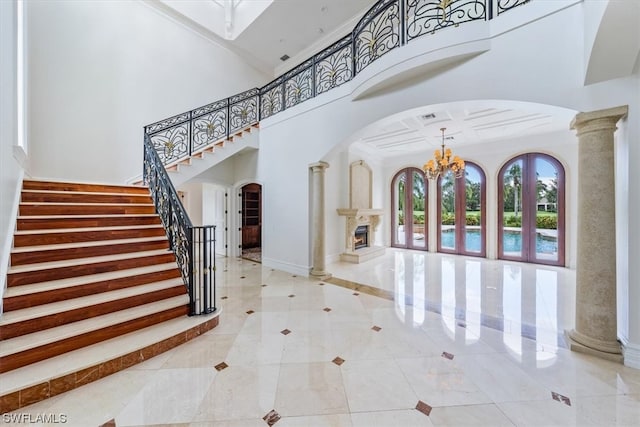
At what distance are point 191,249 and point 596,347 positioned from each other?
175 inches

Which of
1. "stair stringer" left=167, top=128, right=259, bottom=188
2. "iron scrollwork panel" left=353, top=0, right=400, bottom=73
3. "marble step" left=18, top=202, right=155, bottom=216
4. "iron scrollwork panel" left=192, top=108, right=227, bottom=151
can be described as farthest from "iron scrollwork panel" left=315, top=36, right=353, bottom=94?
"marble step" left=18, top=202, right=155, bottom=216

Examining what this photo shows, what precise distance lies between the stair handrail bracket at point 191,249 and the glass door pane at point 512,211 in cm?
780

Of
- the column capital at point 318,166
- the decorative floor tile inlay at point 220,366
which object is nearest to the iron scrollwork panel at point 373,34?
the column capital at point 318,166

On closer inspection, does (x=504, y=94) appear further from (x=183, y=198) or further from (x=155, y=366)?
(x=183, y=198)

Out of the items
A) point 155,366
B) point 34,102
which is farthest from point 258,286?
point 34,102

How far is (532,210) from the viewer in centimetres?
666

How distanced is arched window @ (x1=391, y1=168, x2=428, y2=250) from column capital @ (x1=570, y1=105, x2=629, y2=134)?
19.9 ft

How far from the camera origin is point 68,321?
2369mm

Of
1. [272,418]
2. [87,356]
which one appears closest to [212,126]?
[87,356]

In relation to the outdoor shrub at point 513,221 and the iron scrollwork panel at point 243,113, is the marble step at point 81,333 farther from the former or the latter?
the outdoor shrub at point 513,221

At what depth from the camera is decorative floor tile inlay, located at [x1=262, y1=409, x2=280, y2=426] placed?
171 cm

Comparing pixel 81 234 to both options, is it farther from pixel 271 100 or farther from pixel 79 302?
pixel 271 100

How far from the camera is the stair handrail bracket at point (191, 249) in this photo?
3.01 meters

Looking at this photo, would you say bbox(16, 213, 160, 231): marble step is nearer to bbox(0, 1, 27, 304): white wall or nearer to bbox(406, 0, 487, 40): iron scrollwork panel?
bbox(0, 1, 27, 304): white wall
